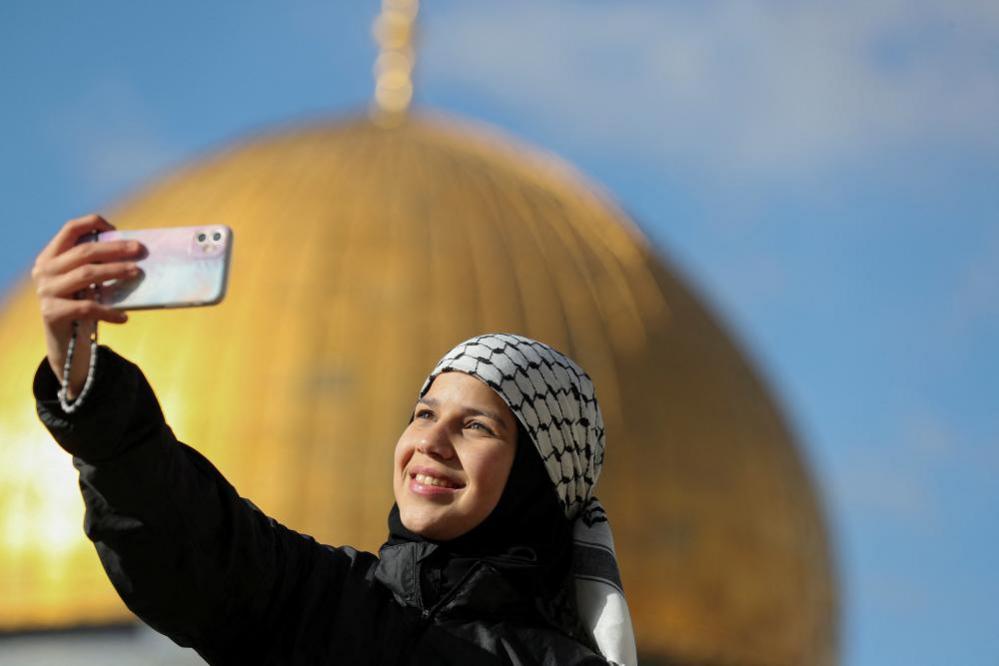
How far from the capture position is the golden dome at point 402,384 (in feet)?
59.7

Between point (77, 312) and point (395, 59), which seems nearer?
point (77, 312)

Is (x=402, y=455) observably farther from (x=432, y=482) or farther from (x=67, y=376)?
(x=67, y=376)

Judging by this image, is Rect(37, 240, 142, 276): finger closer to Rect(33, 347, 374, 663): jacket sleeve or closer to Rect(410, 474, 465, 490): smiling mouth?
Rect(33, 347, 374, 663): jacket sleeve

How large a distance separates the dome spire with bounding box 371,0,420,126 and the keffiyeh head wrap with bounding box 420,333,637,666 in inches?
787

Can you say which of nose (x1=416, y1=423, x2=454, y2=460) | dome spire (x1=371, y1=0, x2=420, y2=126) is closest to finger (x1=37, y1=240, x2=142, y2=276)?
nose (x1=416, y1=423, x2=454, y2=460)

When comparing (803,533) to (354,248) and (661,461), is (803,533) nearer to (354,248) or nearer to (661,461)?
(661,461)

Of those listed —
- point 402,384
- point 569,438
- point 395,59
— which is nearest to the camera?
point 569,438

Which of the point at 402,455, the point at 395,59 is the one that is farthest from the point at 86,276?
the point at 395,59

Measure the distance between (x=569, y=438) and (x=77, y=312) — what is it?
82 cm

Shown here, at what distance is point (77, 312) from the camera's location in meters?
2.71

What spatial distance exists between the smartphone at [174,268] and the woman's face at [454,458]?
20.4 inches

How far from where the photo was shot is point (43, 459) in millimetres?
18844

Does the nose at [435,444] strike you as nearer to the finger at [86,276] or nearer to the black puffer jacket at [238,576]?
the black puffer jacket at [238,576]

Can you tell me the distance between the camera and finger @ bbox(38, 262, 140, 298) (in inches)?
107
